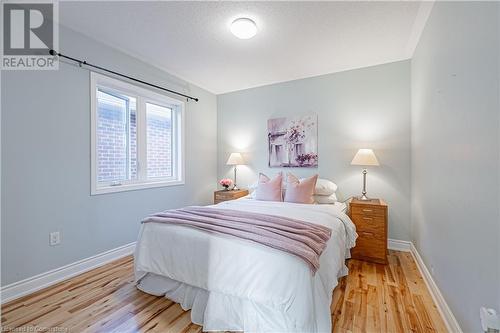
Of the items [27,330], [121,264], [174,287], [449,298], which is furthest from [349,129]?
[27,330]

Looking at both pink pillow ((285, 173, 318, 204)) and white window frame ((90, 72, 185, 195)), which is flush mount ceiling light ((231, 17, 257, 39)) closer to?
white window frame ((90, 72, 185, 195))

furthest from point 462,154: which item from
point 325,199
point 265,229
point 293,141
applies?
point 293,141

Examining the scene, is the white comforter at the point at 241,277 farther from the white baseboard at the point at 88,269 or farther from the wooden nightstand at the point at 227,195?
the wooden nightstand at the point at 227,195

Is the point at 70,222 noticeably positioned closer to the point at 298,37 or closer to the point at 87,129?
the point at 87,129

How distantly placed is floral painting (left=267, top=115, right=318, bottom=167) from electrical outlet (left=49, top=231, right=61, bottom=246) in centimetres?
283

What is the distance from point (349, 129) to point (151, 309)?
310 cm

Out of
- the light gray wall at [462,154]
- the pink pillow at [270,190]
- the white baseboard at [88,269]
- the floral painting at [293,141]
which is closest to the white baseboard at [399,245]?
the white baseboard at [88,269]

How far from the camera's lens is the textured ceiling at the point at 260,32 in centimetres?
197

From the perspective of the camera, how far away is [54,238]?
2.17 m

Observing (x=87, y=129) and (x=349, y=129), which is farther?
(x=349, y=129)

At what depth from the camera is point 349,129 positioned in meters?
3.21

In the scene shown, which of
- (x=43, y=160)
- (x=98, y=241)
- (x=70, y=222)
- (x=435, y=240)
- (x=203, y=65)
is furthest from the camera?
(x=203, y=65)

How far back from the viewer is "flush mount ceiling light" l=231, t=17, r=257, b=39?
83.0 inches

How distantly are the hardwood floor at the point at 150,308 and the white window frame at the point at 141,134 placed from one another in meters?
1.01
